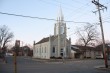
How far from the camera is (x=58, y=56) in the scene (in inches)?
3159

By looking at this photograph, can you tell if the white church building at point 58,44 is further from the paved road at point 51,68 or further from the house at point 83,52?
the paved road at point 51,68

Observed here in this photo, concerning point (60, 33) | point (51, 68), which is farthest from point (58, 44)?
point (51, 68)

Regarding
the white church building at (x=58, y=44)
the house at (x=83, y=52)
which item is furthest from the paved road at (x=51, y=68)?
the house at (x=83, y=52)

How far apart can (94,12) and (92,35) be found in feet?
155

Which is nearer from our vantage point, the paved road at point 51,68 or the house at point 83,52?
the paved road at point 51,68

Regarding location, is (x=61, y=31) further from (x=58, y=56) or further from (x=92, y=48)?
(x=92, y=48)

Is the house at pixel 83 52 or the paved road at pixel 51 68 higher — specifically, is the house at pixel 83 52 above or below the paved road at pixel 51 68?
above

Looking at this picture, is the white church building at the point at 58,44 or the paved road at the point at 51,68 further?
the white church building at the point at 58,44

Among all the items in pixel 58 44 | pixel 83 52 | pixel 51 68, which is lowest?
pixel 51 68

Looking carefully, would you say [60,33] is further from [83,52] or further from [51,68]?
[51,68]

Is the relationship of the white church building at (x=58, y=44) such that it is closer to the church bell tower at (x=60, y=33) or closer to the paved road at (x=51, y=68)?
the church bell tower at (x=60, y=33)

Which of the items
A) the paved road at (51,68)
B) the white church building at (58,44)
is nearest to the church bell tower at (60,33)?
the white church building at (58,44)

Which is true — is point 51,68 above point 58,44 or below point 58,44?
below

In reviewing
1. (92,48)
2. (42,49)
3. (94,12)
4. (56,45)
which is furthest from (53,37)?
(94,12)
